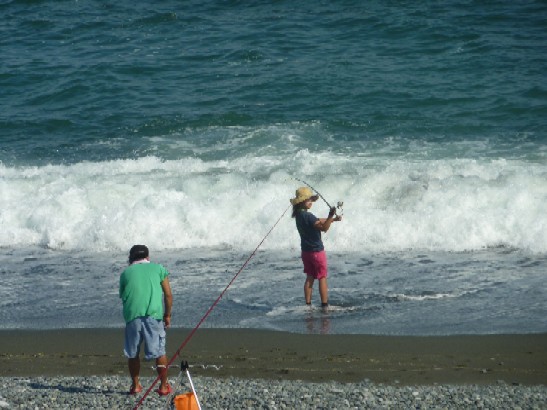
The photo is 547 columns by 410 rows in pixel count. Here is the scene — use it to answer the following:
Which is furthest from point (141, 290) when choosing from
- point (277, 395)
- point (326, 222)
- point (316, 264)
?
point (316, 264)

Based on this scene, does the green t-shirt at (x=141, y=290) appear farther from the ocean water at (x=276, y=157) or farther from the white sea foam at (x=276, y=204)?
the white sea foam at (x=276, y=204)

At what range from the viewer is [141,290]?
7234 millimetres

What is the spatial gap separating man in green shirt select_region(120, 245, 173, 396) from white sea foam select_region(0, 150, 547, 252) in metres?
5.10

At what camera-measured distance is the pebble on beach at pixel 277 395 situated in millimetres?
7051

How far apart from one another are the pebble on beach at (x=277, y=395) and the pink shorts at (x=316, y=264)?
7.00 feet

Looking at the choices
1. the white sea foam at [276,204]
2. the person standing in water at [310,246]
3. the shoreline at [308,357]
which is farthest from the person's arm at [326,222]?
the white sea foam at [276,204]

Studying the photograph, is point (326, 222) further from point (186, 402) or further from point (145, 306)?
point (186, 402)

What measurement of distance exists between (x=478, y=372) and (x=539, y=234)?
4.52 meters

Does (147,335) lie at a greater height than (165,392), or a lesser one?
greater

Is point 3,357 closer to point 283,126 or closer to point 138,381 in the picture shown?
point 138,381

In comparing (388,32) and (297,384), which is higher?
(388,32)

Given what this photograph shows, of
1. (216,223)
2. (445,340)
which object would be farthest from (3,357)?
(216,223)

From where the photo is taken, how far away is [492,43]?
61.8 ft

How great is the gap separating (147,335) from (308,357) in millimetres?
1678
